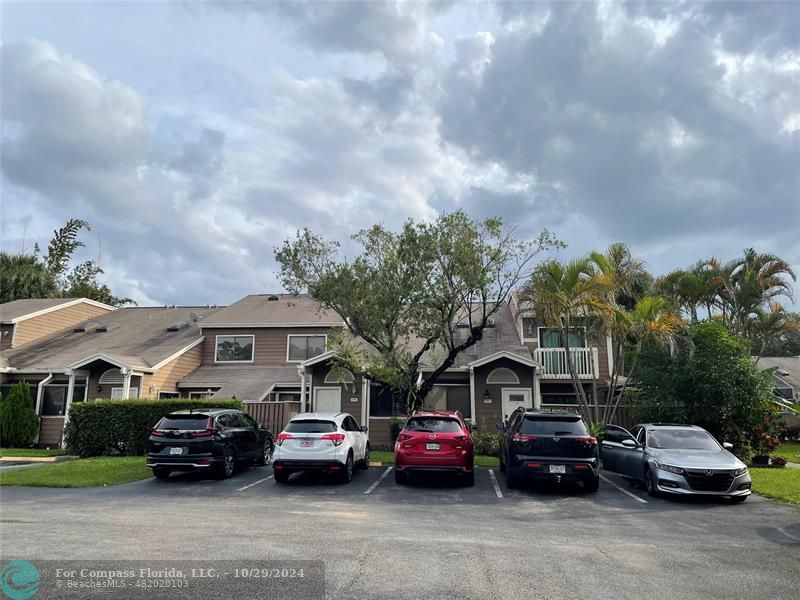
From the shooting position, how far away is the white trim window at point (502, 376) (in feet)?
73.4

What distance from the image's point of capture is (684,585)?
19.3 feet

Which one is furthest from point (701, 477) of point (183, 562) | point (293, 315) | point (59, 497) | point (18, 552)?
point (293, 315)

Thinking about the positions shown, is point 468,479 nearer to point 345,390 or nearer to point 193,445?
point 193,445

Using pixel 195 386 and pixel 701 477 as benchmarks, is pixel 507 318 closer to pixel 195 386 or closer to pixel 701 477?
pixel 195 386

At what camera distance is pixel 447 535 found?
7895 mm

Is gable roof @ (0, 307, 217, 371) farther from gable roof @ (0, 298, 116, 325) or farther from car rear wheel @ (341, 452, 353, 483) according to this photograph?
car rear wheel @ (341, 452, 353, 483)

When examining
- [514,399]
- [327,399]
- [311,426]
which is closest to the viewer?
[311,426]

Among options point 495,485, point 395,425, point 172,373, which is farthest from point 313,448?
point 172,373

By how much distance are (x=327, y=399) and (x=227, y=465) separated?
31.0 feet

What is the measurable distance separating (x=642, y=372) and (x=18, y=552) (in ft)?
56.4

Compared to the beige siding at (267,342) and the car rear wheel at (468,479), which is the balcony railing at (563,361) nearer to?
the beige siding at (267,342)

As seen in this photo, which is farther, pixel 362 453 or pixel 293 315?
pixel 293 315

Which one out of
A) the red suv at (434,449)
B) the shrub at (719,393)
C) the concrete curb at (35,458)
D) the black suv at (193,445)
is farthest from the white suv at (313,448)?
the shrub at (719,393)

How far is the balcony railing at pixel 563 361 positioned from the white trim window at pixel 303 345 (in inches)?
382
